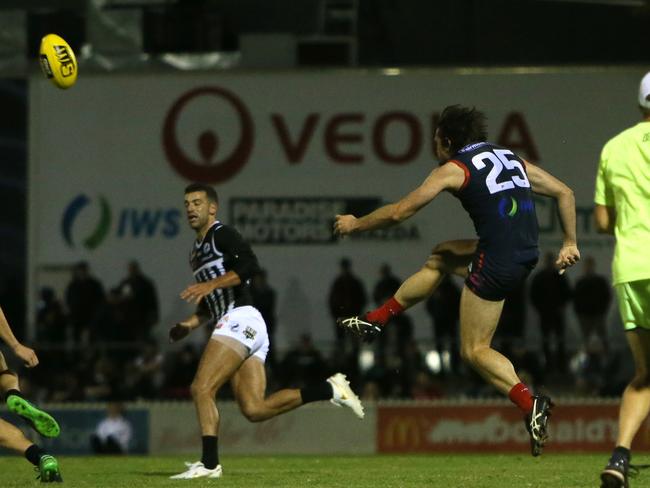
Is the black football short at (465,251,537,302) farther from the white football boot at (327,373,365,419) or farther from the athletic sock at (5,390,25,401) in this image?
the athletic sock at (5,390,25,401)

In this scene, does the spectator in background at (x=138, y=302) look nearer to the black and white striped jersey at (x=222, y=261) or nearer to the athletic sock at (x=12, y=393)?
the black and white striped jersey at (x=222, y=261)

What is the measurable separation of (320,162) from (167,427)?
6060mm

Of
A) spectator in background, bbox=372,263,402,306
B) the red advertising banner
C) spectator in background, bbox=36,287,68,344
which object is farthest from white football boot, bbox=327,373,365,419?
spectator in background, bbox=36,287,68,344

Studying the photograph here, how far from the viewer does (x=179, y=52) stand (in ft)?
86.1

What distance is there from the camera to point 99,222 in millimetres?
26328

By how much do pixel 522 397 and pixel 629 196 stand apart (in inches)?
76.0

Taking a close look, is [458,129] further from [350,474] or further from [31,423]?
[31,423]

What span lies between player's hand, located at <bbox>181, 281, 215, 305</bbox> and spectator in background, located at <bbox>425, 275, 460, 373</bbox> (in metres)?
12.4

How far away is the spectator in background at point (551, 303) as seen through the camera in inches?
940

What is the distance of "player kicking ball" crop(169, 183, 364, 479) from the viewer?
11539 millimetres

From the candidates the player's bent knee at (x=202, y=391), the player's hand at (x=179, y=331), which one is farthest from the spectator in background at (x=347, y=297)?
the player's bent knee at (x=202, y=391)

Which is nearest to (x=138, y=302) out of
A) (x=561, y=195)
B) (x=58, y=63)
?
(x=58, y=63)

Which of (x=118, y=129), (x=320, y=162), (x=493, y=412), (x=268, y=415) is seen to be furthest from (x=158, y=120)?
(x=268, y=415)

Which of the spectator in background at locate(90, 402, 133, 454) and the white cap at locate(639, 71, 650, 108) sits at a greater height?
the white cap at locate(639, 71, 650, 108)
